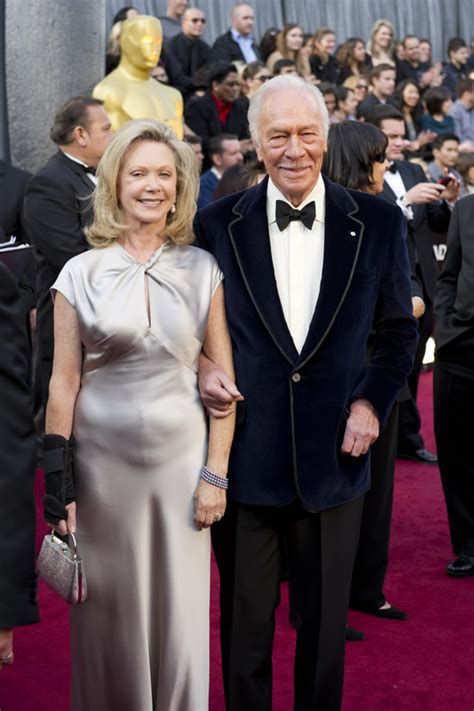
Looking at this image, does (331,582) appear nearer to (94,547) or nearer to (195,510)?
(195,510)

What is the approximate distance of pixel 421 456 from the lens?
6.89 metres

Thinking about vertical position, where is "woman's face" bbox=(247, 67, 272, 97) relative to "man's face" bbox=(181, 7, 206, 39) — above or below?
below

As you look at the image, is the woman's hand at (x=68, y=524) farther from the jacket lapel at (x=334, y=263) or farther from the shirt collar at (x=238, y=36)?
the shirt collar at (x=238, y=36)

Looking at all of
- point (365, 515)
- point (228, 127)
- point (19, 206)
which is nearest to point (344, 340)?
point (365, 515)

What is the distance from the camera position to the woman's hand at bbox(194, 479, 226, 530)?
2.99 m

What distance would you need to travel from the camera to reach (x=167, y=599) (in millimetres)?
3064

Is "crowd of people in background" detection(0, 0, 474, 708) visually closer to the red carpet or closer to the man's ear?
the man's ear

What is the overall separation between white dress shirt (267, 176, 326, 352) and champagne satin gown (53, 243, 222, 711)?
0.17 meters

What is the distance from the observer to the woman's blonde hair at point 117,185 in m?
3.00

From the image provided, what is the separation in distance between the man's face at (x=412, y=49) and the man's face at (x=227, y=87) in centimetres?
528

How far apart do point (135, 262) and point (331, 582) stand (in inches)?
38.2

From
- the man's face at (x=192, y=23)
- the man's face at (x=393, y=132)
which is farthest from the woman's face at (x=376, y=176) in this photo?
the man's face at (x=192, y=23)

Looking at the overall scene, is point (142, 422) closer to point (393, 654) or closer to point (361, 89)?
point (393, 654)

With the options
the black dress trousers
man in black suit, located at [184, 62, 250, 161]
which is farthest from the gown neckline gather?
man in black suit, located at [184, 62, 250, 161]
